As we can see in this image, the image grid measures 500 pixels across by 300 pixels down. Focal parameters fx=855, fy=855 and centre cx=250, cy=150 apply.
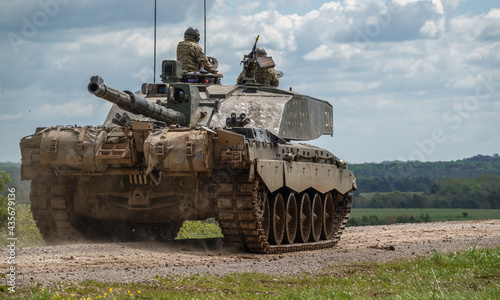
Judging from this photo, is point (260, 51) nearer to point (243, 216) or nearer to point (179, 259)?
point (243, 216)

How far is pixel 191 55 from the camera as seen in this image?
20406mm

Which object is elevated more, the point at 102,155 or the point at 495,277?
the point at 102,155

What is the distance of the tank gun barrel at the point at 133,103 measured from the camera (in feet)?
49.3

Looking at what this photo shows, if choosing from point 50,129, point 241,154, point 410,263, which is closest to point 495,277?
point 410,263

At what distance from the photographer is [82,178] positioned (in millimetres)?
16781

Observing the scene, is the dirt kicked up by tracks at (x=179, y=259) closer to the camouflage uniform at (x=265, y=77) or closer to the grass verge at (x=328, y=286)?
the grass verge at (x=328, y=286)

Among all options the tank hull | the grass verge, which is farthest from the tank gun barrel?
the grass verge

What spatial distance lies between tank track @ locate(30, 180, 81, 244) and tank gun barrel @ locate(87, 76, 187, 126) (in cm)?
241

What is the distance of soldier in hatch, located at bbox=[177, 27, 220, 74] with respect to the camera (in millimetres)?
20359

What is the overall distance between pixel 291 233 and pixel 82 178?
4641 mm

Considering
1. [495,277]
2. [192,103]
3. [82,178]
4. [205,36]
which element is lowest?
[495,277]

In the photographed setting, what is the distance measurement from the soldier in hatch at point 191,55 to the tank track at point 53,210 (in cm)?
461

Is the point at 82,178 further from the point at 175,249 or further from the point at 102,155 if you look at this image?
the point at 175,249

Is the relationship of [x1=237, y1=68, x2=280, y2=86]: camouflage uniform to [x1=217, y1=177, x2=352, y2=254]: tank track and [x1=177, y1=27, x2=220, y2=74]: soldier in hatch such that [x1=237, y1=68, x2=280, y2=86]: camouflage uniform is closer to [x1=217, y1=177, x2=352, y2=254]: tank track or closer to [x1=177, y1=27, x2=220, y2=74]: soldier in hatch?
[x1=177, y1=27, x2=220, y2=74]: soldier in hatch
